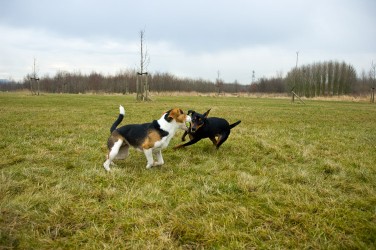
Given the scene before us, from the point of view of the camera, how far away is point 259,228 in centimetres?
307

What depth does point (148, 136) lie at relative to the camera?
5.27 meters

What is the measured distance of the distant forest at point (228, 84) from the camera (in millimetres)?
73438

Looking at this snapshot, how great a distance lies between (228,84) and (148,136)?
10987cm

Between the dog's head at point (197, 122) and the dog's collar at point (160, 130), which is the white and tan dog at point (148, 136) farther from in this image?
the dog's head at point (197, 122)

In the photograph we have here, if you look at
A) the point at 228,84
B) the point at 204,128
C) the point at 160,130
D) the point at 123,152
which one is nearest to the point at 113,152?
the point at 123,152

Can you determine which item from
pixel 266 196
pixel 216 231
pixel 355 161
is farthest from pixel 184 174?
Answer: pixel 355 161

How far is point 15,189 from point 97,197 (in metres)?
1.32

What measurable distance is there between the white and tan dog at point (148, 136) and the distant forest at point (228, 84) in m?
56.1

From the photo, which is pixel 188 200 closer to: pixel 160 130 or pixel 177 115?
pixel 160 130

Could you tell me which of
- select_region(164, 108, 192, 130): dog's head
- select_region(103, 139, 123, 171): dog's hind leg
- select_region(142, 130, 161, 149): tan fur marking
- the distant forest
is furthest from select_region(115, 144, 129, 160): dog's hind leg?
the distant forest

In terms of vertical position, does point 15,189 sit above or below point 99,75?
below

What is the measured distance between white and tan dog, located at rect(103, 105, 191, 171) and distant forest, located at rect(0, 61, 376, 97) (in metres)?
56.1

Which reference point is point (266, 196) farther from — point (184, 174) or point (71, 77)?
point (71, 77)

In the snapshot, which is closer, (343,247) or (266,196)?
(343,247)
